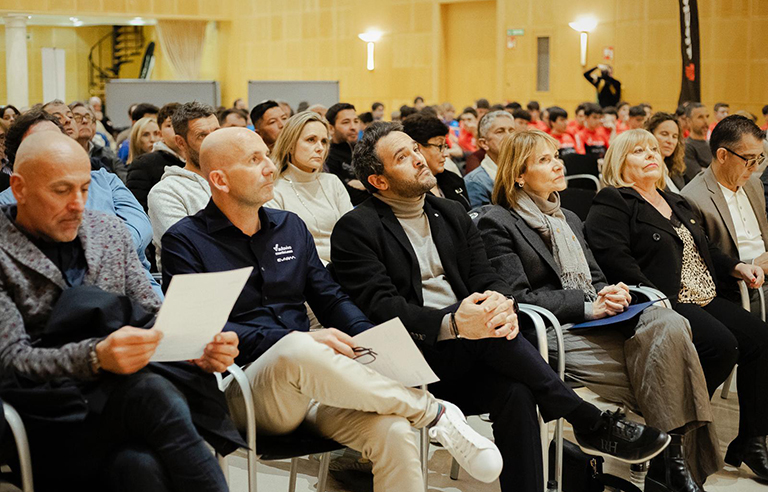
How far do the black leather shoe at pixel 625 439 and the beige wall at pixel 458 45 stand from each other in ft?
37.3

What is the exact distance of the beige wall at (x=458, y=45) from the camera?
41.9 feet

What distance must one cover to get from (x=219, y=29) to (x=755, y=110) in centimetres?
1250

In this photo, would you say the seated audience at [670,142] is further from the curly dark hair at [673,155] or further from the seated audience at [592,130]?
the seated audience at [592,130]

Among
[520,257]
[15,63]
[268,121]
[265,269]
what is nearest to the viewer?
[265,269]

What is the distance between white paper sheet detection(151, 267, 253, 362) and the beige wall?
40.5 ft

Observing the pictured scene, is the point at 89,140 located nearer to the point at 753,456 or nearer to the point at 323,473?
the point at 323,473

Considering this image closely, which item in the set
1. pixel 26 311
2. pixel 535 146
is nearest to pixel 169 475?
pixel 26 311

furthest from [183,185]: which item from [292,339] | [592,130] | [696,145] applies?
[592,130]

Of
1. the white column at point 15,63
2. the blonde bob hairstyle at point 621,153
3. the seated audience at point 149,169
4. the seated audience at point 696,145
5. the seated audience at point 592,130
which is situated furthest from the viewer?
the white column at point 15,63

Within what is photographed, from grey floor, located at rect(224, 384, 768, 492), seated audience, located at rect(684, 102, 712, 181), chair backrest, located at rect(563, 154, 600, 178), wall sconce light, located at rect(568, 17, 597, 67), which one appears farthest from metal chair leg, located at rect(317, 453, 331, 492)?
wall sconce light, located at rect(568, 17, 597, 67)

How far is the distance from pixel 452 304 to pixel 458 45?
14137mm

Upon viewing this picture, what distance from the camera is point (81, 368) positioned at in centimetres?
186

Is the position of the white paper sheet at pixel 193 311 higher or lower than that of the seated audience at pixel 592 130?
lower

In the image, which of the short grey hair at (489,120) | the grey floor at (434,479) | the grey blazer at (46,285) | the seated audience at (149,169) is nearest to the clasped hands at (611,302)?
the grey floor at (434,479)
